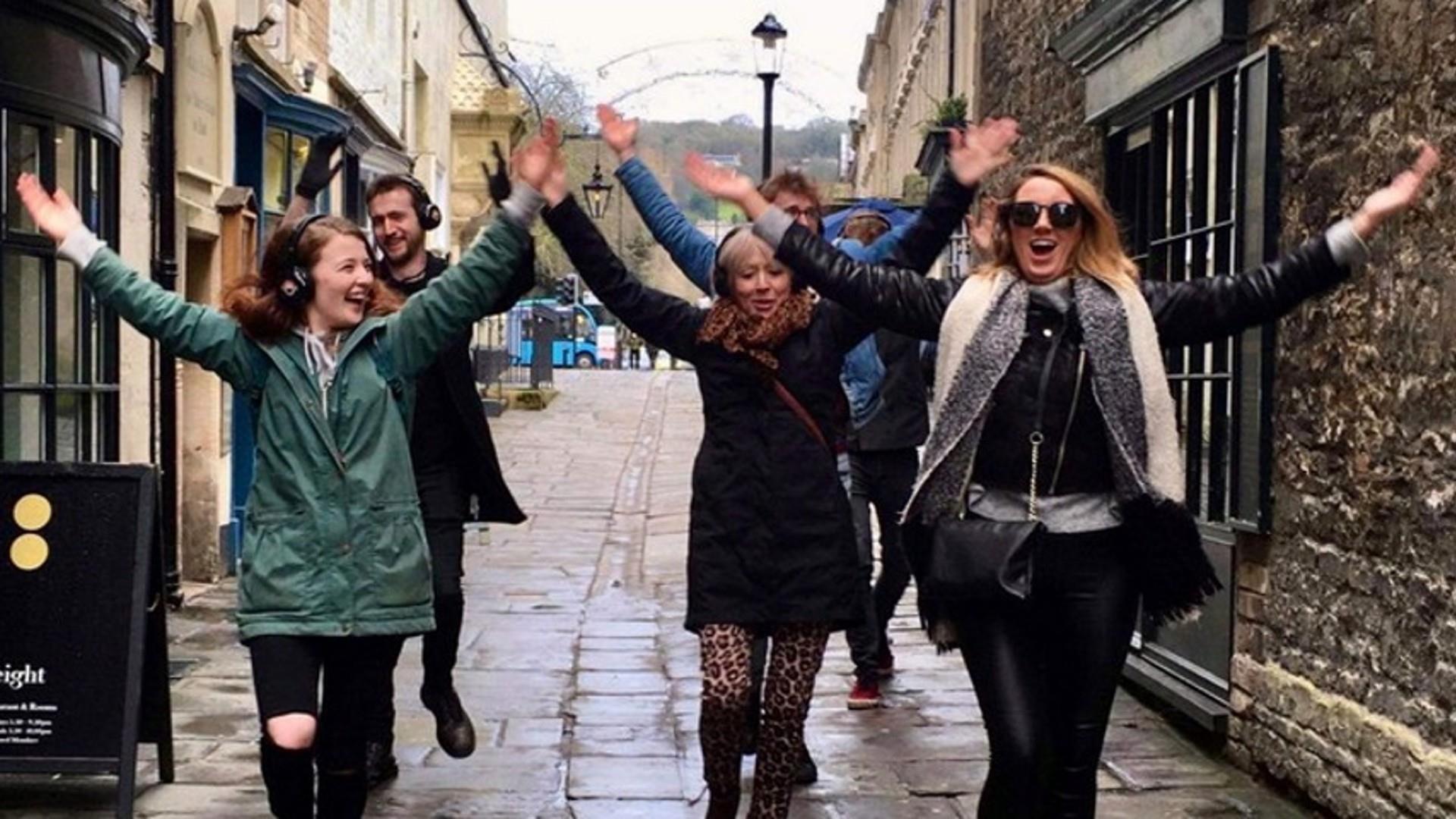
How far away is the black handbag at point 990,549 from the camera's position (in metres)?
4.16

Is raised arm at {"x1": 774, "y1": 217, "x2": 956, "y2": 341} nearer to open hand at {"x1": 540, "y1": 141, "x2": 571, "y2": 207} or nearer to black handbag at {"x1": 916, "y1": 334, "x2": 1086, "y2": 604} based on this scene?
black handbag at {"x1": 916, "y1": 334, "x2": 1086, "y2": 604}

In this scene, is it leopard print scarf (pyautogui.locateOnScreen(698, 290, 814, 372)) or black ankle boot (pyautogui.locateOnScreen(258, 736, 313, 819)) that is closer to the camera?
black ankle boot (pyautogui.locateOnScreen(258, 736, 313, 819))

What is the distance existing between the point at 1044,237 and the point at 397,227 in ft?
7.13

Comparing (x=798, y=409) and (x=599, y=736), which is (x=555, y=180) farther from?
(x=599, y=736)

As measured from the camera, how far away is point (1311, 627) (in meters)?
5.98

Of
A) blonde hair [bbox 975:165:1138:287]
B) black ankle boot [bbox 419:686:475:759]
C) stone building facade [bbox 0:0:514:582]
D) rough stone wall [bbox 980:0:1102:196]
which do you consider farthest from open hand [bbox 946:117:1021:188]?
rough stone wall [bbox 980:0:1102:196]

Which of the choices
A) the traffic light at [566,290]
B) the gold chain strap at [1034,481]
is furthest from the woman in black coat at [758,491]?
the traffic light at [566,290]

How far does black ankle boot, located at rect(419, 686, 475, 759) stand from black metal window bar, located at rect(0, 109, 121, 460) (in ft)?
6.71

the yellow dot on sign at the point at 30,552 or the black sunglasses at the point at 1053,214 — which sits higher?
the black sunglasses at the point at 1053,214

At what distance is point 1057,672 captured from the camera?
4.35m

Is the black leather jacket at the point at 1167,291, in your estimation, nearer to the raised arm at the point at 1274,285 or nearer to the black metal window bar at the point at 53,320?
the raised arm at the point at 1274,285

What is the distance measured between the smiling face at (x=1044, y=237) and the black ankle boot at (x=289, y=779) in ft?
6.48

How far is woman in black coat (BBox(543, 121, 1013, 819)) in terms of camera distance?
16.2 feet

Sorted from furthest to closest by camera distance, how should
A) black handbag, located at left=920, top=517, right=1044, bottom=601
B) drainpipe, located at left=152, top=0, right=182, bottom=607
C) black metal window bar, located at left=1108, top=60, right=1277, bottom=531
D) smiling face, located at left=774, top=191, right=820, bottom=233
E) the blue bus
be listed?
the blue bus → drainpipe, located at left=152, top=0, right=182, bottom=607 → black metal window bar, located at left=1108, top=60, right=1277, bottom=531 → smiling face, located at left=774, top=191, right=820, bottom=233 → black handbag, located at left=920, top=517, right=1044, bottom=601
